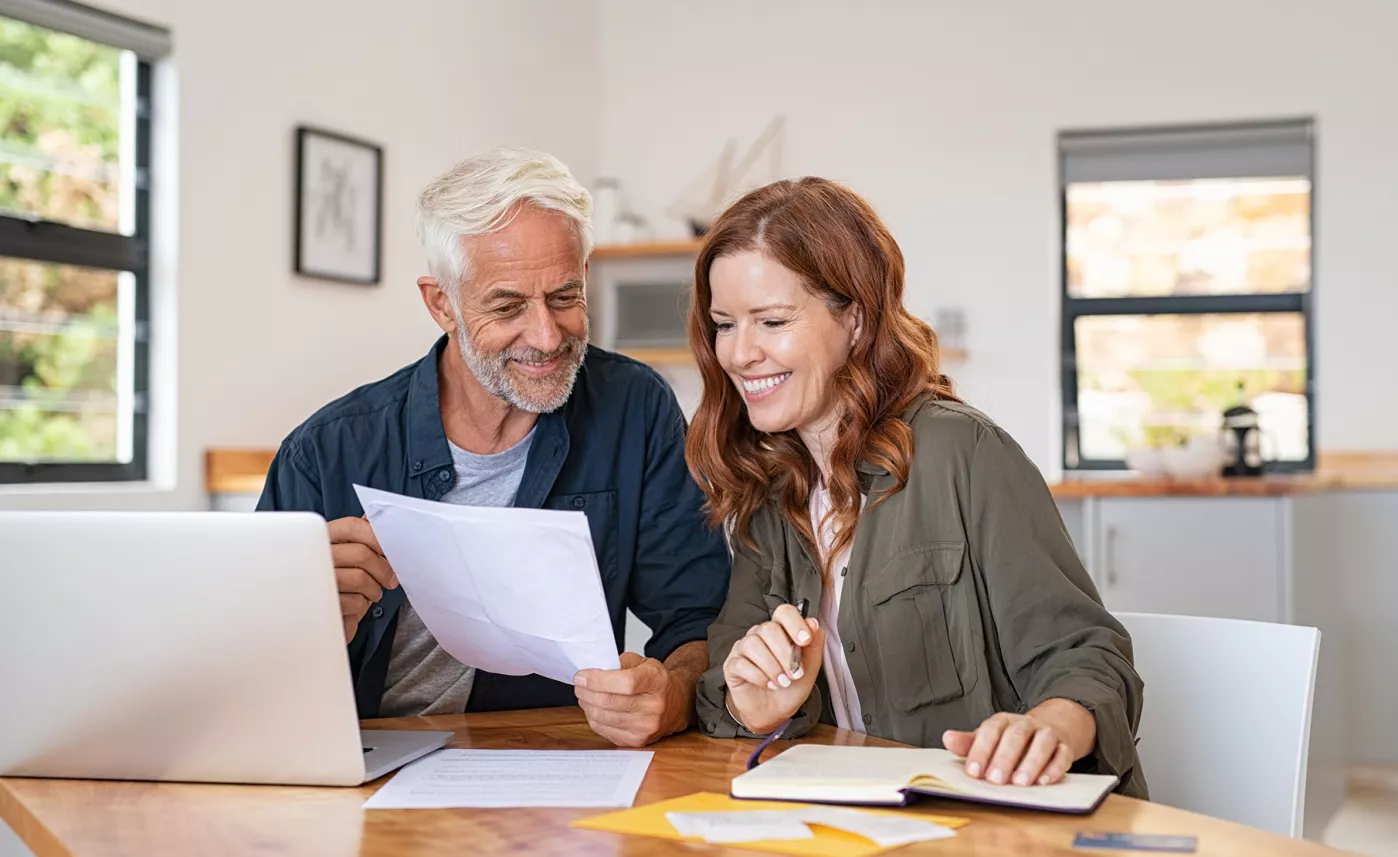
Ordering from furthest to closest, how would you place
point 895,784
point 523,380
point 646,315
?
point 646,315
point 523,380
point 895,784

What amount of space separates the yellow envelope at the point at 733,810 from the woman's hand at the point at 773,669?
0.64 ft

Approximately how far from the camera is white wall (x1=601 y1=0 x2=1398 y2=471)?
4977mm

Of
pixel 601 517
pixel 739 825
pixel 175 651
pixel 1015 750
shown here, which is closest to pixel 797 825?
pixel 739 825

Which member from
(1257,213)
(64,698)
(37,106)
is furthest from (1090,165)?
(64,698)

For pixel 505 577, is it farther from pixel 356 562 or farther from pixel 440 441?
pixel 440 441

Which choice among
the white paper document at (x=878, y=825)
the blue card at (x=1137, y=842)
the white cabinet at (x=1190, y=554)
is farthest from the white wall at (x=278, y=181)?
the blue card at (x=1137, y=842)

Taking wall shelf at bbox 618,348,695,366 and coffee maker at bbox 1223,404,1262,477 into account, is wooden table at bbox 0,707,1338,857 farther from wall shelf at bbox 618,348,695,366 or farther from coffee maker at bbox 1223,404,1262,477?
wall shelf at bbox 618,348,695,366

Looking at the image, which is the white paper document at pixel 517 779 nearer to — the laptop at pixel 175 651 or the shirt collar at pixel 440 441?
the laptop at pixel 175 651

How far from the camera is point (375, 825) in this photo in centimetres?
110

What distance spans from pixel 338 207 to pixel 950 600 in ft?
9.95

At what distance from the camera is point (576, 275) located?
181 cm

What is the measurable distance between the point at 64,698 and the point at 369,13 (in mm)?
3489

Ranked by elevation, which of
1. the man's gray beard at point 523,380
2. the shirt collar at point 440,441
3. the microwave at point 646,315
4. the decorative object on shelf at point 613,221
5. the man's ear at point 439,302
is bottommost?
the shirt collar at point 440,441

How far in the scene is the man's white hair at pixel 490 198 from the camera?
176cm
